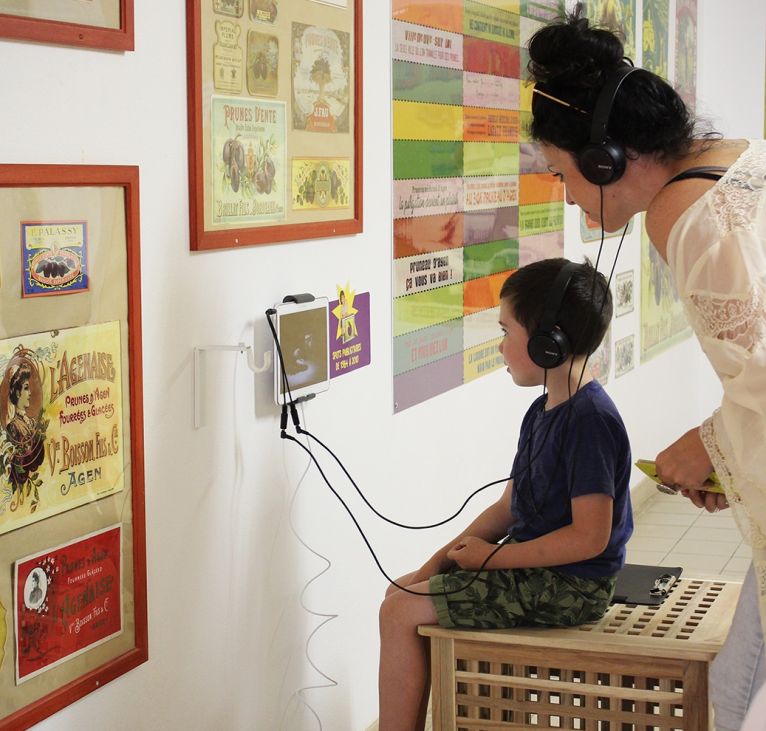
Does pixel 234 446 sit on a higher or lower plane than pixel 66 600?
higher

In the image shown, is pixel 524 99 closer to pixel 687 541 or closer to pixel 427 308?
pixel 427 308

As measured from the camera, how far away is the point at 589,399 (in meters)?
2.13

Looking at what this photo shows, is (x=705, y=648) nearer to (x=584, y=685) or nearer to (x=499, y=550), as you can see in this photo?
(x=584, y=685)

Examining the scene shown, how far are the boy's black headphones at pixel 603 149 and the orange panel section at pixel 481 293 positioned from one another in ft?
4.59

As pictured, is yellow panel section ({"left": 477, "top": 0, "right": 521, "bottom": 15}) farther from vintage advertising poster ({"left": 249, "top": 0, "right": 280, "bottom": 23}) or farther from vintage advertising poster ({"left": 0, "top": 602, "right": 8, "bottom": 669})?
vintage advertising poster ({"left": 0, "top": 602, "right": 8, "bottom": 669})

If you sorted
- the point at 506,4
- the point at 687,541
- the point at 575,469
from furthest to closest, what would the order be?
1. the point at 687,541
2. the point at 506,4
3. the point at 575,469

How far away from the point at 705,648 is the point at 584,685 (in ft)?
0.73

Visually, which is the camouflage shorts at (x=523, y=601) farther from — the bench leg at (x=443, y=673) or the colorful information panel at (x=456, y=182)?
the colorful information panel at (x=456, y=182)

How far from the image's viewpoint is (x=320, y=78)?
7.57 feet

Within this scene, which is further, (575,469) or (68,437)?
(575,469)

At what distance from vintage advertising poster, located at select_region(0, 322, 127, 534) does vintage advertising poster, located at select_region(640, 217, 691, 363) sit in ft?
11.3

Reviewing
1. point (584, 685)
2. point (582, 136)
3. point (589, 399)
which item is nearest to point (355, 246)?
point (589, 399)

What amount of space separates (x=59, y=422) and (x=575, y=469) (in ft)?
2.97

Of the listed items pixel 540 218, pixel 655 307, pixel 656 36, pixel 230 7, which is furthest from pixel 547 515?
pixel 656 36
